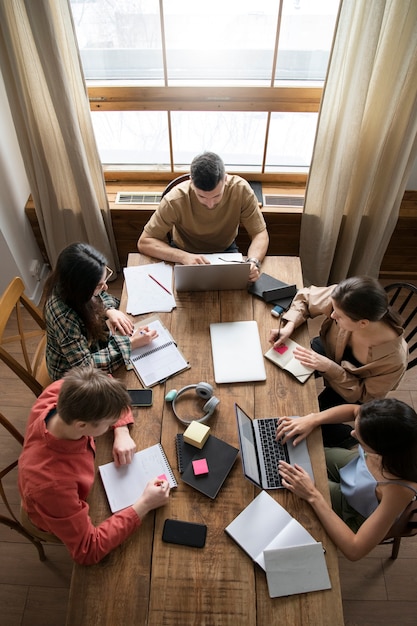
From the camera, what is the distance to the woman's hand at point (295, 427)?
1.49 meters

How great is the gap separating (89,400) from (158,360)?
19.1 inches

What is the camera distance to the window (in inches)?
88.7

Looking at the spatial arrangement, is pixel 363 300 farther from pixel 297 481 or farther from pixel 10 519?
pixel 10 519

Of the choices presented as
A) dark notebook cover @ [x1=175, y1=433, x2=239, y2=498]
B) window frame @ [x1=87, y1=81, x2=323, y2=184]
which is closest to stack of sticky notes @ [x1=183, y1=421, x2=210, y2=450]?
dark notebook cover @ [x1=175, y1=433, x2=239, y2=498]

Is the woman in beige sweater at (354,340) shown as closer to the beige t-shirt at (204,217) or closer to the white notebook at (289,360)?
the white notebook at (289,360)

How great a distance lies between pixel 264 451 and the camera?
4.86 feet

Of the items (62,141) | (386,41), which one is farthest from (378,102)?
(62,141)

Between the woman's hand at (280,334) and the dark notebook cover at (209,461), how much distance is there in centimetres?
48

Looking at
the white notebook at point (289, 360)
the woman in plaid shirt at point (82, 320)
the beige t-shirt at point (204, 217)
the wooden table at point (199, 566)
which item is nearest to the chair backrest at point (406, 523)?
the wooden table at point (199, 566)

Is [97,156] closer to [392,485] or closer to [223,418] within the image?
[223,418]

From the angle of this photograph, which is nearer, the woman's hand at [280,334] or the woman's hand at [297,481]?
the woman's hand at [297,481]

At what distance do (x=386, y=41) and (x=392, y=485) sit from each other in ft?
6.29

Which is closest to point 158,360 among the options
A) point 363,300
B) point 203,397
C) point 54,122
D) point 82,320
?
point 203,397

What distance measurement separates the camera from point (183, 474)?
142cm
